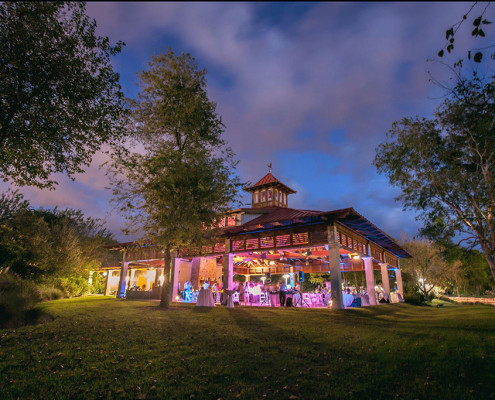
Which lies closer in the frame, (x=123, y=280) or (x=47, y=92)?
(x=47, y=92)

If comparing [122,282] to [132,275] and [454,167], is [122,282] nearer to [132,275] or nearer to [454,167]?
[132,275]

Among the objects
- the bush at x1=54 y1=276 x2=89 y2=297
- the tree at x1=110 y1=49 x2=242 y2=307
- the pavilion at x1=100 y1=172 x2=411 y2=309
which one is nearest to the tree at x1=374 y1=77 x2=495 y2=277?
the pavilion at x1=100 y1=172 x2=411 y2=309

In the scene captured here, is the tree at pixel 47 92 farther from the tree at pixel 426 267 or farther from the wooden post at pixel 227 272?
the tree at pixel 426 267

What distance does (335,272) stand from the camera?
13.8 meters

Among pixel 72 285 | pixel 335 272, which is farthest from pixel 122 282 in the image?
pixel 335 272

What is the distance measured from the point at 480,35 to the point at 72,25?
11.3 metres

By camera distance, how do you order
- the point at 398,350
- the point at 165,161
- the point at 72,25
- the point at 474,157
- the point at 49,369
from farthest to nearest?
the point at 474,157, the point at 165,161, the point at 72,25, the point at 398,350, the point at 49,369

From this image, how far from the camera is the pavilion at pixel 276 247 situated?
1462cm

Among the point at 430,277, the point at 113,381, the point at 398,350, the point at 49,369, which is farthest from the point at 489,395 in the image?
the point at 430,277

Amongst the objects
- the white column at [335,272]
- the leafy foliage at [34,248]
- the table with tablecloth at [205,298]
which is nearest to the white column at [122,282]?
the leafy foliage at [34,248]

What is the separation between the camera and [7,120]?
8.76 meters

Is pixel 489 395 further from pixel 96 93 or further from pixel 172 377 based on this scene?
pixel 96 93

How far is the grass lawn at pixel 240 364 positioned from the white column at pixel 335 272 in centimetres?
634

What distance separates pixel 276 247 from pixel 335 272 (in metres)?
3.73
